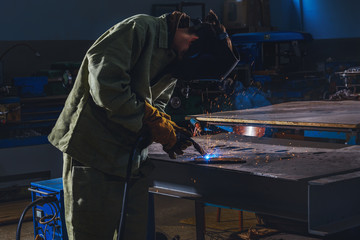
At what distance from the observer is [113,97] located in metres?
1.77

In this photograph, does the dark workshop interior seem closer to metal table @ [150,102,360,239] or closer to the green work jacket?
metal table @ [150,102,360,239]

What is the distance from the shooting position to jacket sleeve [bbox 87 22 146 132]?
176 centimetres

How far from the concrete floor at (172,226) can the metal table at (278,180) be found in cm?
63

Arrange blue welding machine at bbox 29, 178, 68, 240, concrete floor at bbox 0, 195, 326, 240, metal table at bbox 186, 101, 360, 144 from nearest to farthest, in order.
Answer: blue welding machine at bbox 29, 178, 68, 240, metal table at bbox 186, 101, 360, 144, concrete floor at bbox 0, 195, 326, 240

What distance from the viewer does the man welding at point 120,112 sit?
70.9 inches

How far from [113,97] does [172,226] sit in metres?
2.16

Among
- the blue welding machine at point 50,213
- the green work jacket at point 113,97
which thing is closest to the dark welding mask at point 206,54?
the green work jacket at point 113,97

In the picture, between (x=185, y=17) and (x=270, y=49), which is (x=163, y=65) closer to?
(x=185, y=17)

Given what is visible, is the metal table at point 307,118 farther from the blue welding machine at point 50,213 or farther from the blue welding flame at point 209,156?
the blue welding machine at point 50,213

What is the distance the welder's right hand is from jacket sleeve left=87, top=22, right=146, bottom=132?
53 mm

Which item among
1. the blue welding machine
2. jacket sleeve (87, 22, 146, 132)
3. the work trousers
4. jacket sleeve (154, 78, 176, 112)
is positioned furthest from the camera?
the blue welding machine

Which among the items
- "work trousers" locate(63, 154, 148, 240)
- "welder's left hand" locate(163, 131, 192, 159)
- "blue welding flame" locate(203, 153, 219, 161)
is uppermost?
"welder's left hand" locate(163, 131, 192, 159)

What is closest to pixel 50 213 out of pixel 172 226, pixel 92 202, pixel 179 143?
pixel 92 202

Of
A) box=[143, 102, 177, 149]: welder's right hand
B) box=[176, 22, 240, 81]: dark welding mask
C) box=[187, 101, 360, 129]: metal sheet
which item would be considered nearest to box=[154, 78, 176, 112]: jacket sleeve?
box=[176, 22, 240, 81]: dark welding mask
